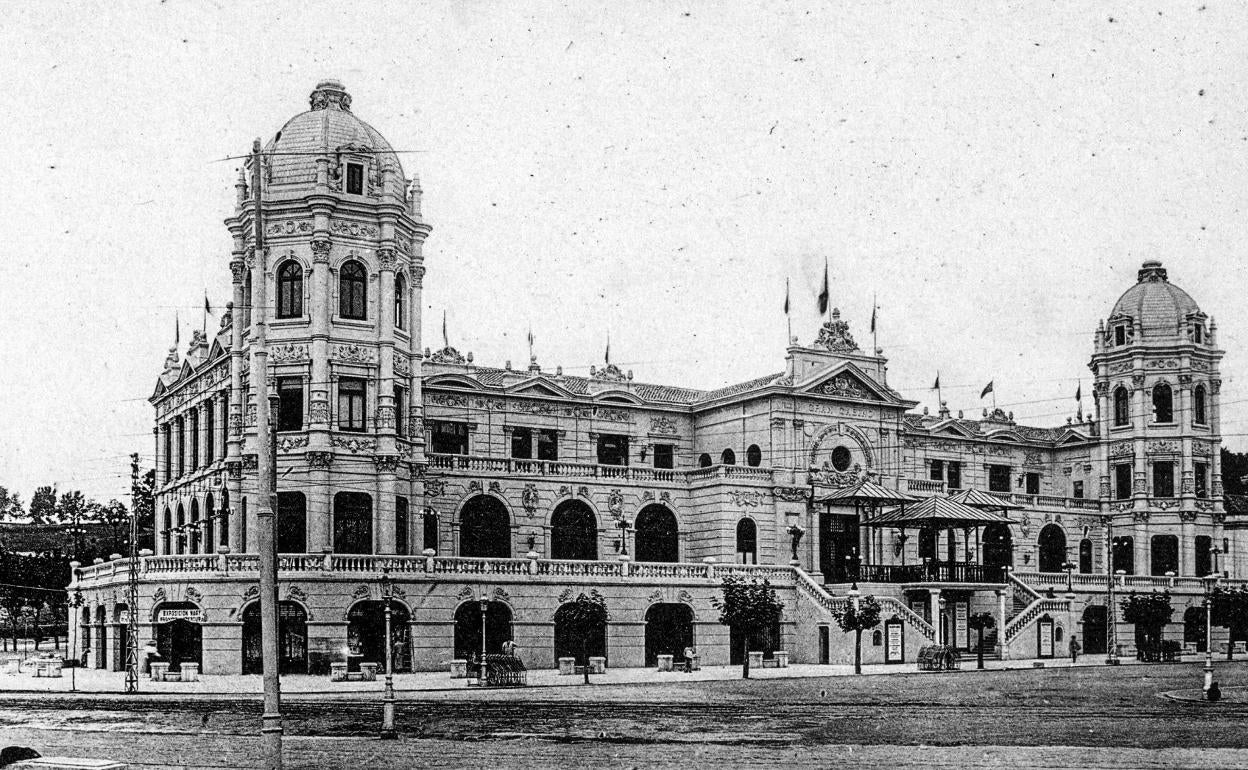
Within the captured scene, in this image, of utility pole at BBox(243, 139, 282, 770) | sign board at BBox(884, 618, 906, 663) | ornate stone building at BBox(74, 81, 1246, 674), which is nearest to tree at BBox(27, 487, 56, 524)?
ornate stone building at BBox(74, 81, 1246, 674)

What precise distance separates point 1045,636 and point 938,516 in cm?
763

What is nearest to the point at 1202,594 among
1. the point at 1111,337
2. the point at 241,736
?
the point at 1111,337

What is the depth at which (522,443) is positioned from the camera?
69.1m

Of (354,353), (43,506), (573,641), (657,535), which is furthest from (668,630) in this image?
(43,506)

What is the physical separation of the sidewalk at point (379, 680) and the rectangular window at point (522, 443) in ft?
48.0

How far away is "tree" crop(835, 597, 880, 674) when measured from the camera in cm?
5609

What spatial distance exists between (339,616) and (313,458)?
20.9ft

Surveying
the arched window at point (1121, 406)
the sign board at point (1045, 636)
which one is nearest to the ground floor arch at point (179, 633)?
the sign board at point (1045, 636)

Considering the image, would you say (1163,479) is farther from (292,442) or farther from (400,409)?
(292,442)

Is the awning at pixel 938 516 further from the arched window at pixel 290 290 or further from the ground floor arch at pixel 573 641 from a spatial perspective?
the arched window at pixel 290 290

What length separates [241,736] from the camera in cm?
2983

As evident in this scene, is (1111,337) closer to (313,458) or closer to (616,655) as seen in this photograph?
(616,655)

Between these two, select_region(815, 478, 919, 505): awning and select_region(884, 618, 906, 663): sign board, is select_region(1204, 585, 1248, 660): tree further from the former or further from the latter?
select_region(884, 618, 906, 663): sign board

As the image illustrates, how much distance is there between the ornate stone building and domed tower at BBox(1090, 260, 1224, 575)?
0.52ft
